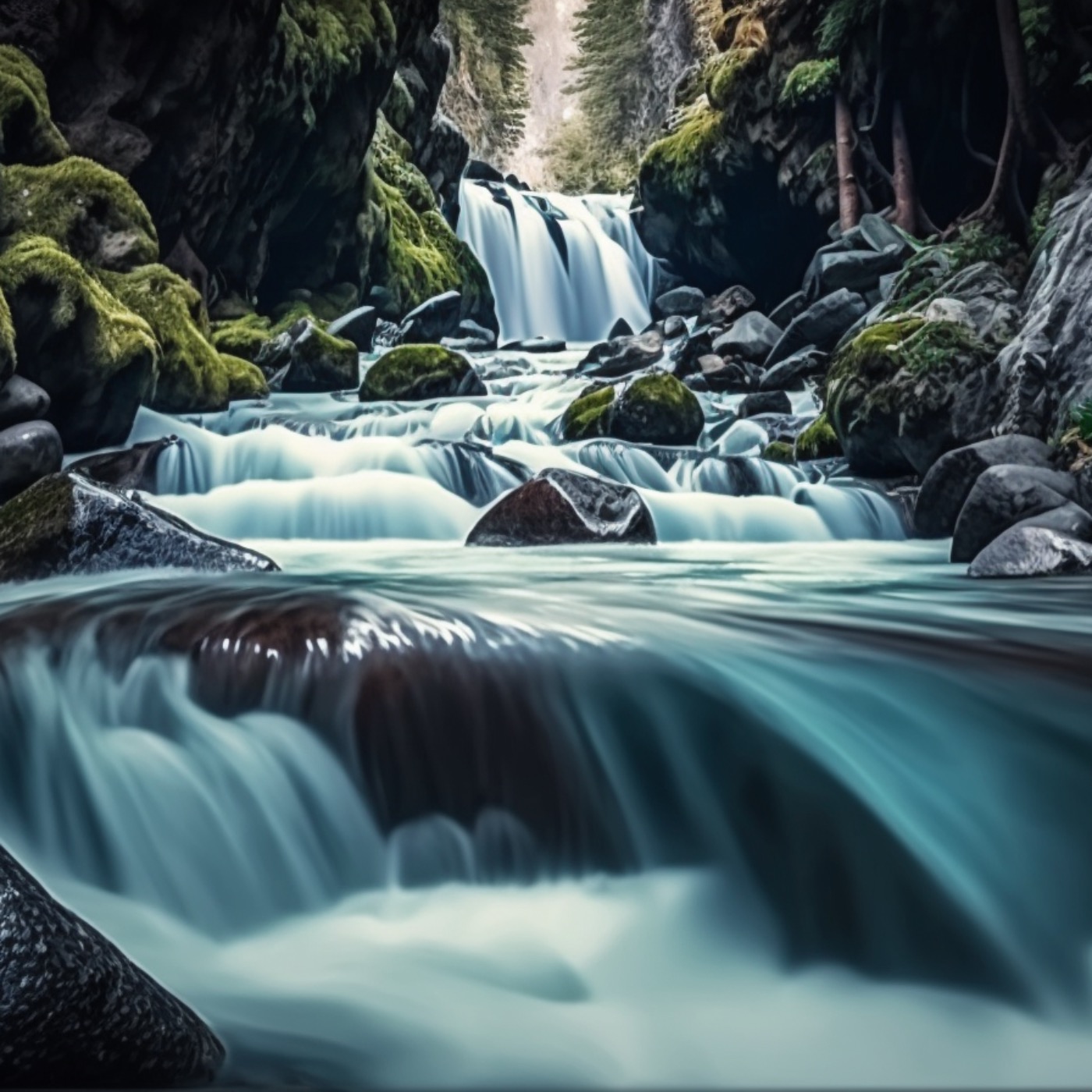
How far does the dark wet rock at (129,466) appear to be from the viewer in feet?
28.8

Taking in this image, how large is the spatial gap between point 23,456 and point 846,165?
1388cm

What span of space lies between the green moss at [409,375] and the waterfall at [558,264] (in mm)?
9099

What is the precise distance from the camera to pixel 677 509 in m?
8.65

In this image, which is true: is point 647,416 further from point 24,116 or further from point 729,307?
point 729,307

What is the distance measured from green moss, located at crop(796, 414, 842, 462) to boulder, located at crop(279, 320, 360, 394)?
7.03m

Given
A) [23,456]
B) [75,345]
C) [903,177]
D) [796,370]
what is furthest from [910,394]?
[903,177]

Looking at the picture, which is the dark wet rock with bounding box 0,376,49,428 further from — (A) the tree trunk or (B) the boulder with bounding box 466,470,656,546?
(A) the tree trunk

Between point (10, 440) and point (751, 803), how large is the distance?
7267 mm

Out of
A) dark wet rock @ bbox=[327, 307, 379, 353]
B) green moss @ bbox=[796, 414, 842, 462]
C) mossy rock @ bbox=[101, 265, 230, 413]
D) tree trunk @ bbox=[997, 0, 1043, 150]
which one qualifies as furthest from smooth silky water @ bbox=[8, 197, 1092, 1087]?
dark wet rock @ bbox=[327, 307, 379, 353]

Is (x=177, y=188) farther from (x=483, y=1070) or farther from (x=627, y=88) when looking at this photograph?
(x=627, y=88)

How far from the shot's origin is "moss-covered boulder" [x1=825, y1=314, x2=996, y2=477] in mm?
8711

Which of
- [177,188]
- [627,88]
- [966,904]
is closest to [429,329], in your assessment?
[177,188]

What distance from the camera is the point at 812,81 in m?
16.4

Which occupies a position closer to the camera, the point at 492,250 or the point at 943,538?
the point at 943,538
